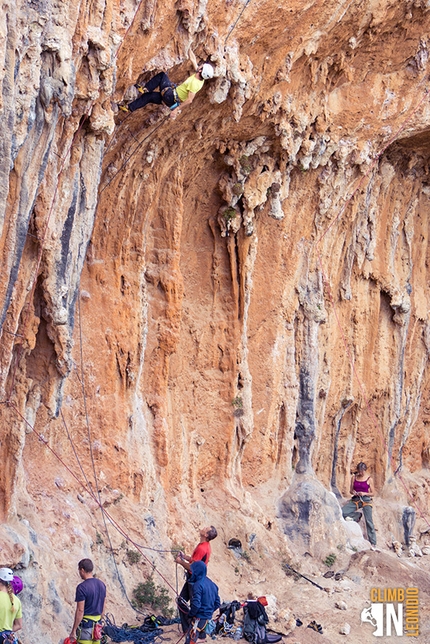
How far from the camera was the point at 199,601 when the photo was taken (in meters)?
9.55

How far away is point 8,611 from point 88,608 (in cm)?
84

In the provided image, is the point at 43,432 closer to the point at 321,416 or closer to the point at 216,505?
the point at 216,505

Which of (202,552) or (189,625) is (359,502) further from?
(202,552)

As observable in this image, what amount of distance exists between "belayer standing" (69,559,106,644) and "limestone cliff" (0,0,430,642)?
4.14ft

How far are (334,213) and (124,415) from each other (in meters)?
6.18

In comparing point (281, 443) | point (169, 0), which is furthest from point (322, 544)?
point (169, 0)

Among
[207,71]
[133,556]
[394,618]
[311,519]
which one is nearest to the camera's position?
[207,71]

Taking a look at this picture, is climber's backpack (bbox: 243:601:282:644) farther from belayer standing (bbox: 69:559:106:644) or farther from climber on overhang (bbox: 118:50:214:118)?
climber on overhang (bbox: 118:50:214:118)

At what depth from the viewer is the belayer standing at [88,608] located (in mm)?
8445

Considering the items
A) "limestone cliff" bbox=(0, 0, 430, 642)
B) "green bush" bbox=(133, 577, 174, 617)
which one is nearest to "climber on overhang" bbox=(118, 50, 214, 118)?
"limestone cliff" bbox=(0, 0, 430, 642)

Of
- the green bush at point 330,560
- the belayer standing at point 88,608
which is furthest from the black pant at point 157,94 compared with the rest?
the green bush at point 330,560

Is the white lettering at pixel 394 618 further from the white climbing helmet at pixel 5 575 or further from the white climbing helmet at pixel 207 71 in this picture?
the white climbing helmet at pixel 207 71

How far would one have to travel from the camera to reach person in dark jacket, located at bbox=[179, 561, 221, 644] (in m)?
9.53

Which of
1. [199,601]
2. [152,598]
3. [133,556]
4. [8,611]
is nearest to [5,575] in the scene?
[8,611]
